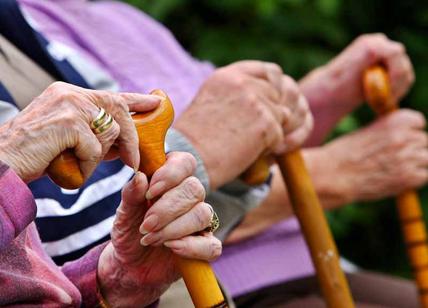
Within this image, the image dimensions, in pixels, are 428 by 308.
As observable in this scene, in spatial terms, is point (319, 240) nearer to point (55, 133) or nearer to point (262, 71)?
point (262, 71)

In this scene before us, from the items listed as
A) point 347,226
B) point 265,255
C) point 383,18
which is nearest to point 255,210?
point 265,255

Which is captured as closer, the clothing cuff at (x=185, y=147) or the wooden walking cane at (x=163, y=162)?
the wooden walking cane at (x=163, y=162)

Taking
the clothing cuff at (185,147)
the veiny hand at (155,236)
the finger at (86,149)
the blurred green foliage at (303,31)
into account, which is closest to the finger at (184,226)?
the veiny hand at (155,236)

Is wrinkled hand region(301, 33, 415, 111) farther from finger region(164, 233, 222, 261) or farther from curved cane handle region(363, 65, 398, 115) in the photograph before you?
finger region(164, 233, 222, 261)

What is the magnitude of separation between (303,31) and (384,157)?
676 mm

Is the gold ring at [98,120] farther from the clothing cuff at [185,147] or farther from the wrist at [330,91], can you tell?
the wrist at [330,91]

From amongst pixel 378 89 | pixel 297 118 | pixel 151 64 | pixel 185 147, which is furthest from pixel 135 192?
pixel 378 89

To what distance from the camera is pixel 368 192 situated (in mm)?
1815

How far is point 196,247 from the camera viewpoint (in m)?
0.93

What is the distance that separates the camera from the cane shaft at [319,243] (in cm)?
138

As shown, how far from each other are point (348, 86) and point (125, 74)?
1.46ft

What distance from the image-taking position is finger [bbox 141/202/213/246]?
0.92 m

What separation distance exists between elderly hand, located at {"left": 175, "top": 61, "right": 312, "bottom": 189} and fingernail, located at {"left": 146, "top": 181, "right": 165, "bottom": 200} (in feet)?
1.21

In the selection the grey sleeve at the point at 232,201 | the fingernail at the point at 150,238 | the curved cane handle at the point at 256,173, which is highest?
the fingernail at the point at 150,238
